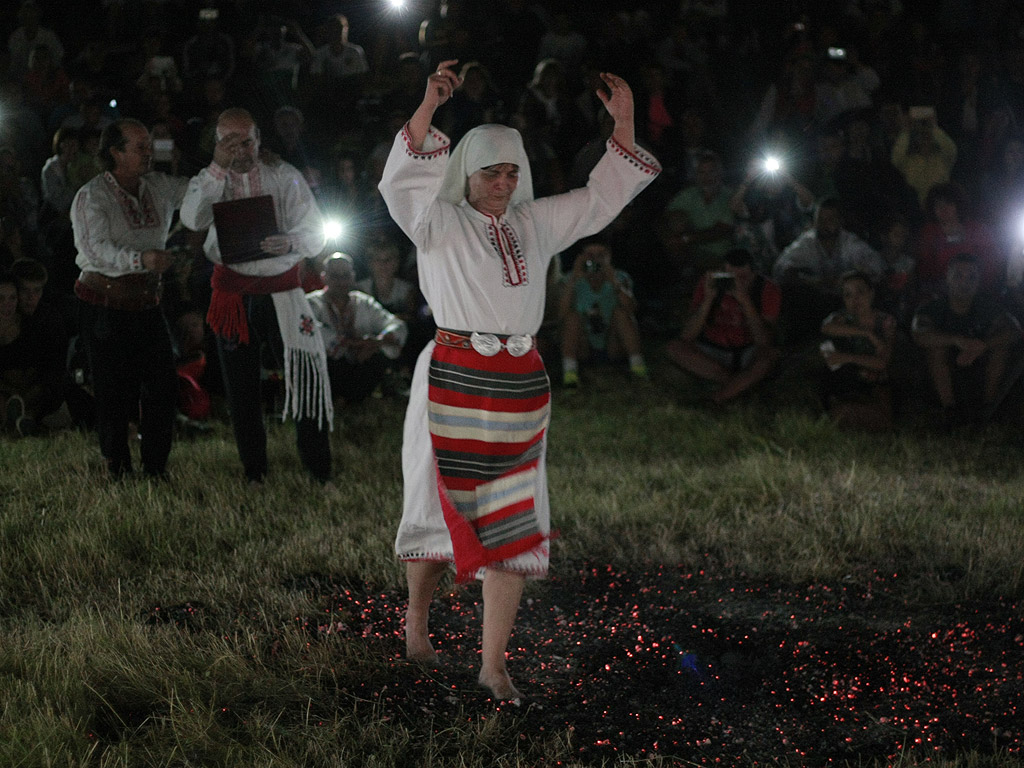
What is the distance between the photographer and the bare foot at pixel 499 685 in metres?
3.66

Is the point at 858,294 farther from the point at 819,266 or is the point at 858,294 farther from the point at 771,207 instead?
the point at 771,207

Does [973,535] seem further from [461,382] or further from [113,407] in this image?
[113,407]

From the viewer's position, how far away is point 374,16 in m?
12.0

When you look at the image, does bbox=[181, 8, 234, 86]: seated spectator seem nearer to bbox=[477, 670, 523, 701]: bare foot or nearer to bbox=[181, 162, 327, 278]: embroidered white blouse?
bbox=[181, 162, 327, 278]: embroidered white blouse

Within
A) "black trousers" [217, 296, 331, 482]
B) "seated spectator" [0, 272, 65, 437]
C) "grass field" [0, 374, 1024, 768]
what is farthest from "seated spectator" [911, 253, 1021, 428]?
"seated spectator" [0, 272, 65, 437]

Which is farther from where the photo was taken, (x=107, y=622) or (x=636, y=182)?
(x=107, y=622)

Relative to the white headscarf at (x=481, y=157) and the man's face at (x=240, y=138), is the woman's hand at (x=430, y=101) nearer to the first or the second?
the white headscarf at (x=481, y=157)

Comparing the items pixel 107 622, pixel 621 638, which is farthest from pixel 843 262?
pixel 107 622

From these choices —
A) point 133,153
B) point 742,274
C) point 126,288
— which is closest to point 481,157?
point 133,153

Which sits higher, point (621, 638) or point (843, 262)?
point (843, 262)

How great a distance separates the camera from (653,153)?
391 inches

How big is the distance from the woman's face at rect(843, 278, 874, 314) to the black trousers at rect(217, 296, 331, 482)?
377 cm

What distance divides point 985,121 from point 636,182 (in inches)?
304

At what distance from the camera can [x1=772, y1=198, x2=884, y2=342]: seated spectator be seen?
29.5 feet
